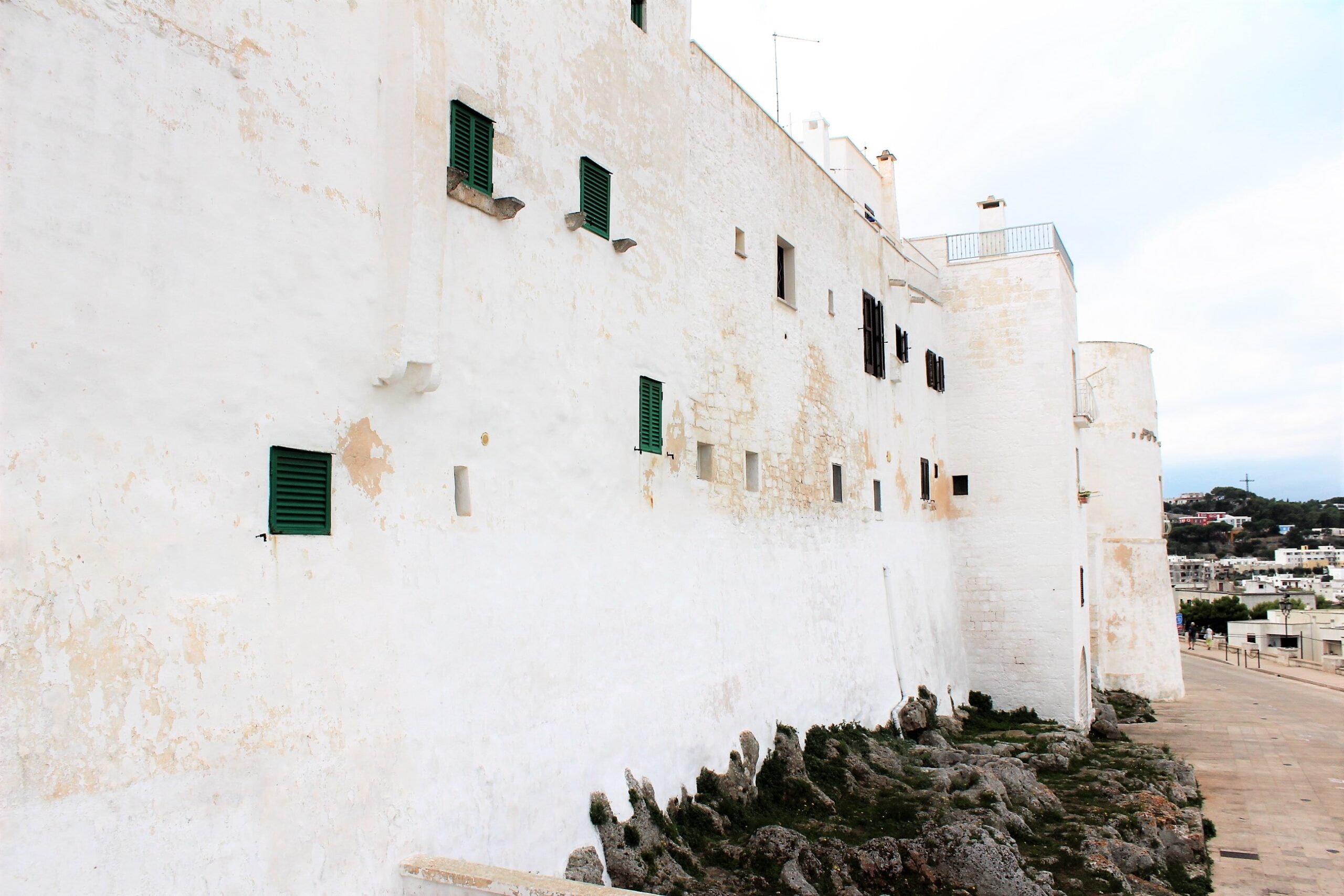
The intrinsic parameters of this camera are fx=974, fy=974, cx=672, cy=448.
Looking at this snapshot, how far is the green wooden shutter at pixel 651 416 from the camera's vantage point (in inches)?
375

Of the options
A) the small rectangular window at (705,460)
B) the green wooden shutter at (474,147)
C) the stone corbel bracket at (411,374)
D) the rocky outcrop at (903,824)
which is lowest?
the rocky outcrop at (903,824)

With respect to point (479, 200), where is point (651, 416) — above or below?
below

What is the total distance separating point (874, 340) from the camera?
1609 cm

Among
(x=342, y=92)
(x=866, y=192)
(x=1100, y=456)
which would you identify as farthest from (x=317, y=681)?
(x=1100, y=456)

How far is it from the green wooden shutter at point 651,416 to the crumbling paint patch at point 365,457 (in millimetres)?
3384

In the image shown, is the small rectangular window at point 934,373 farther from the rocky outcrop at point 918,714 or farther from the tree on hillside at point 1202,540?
the tree on hillside at point 1202,540

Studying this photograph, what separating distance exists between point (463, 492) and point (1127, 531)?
942 inches

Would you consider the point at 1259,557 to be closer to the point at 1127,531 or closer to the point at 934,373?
the point at 1127,531

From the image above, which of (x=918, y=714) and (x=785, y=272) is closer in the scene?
(x=785, y=272)

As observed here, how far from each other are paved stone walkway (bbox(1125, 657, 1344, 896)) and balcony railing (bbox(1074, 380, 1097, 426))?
6.64 metres

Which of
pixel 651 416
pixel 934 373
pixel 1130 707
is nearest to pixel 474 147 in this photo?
pixel 651 416

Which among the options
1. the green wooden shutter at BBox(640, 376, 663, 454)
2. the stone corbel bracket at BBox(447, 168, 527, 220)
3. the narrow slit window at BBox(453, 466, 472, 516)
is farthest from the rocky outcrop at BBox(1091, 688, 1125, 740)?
the stone corbel bracket at BBox(447, 168, 527, 220)

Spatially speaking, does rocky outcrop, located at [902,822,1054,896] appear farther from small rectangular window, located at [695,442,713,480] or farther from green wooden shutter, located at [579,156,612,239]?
green wooden shutter, located at [579,156,612,239]

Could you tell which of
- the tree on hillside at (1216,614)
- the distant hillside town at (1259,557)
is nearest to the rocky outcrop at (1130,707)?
the distant hillside town at (1259,557)
